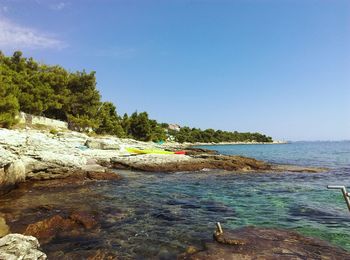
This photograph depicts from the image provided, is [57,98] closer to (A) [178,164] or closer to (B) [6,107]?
(B) [6,107]

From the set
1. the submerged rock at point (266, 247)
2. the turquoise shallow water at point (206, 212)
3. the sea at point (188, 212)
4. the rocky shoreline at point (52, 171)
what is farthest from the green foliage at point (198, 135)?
the submerged rock at point (266, 247)

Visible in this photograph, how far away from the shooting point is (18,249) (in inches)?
223

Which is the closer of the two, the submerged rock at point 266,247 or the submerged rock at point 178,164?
the submerged rock at point 266,247

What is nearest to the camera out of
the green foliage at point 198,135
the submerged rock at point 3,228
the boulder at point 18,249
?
the boulder at point 18,249

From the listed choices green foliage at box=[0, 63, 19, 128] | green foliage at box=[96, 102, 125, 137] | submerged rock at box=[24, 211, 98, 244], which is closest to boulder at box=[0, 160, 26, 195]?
submerged rock at box=[24, 211, 98, 244]

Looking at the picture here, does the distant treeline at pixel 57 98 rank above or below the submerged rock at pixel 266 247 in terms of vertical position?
above

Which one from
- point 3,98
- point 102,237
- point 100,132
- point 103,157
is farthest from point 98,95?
point 102,237

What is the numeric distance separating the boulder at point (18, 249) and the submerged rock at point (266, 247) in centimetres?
349

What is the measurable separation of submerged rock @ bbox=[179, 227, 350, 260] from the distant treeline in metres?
36.5

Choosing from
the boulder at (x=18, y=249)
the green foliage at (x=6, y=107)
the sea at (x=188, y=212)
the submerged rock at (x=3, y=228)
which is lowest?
the submerged rock at (x=3, y=228)

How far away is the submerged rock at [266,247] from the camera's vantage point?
7.04 metres

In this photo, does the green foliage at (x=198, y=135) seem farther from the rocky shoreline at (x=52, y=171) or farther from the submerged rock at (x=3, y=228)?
the submerged rock at (x=3, y=228)

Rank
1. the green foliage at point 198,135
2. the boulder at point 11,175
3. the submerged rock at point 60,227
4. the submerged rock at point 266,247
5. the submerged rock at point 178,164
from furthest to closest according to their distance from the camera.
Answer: the green foliage at point 198,135, the submerged rock at point 178,164, the boulder at point 11,175, the submerged rock at point 60,227, the submerged rock at point 266,247

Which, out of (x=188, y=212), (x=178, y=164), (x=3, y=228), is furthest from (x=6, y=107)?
(x=188, y=212)
